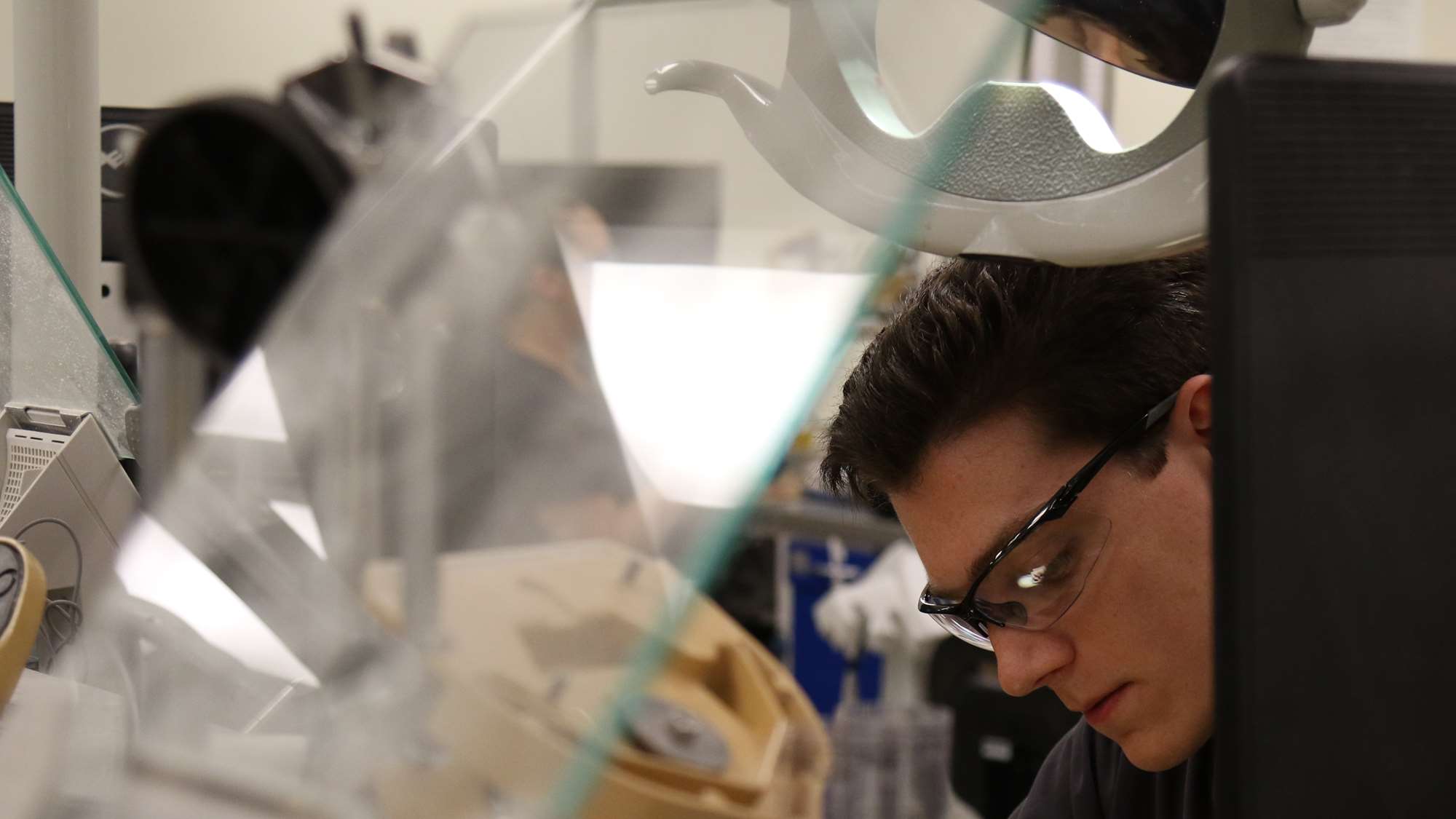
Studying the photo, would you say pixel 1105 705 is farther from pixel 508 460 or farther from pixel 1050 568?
pixel 508 460

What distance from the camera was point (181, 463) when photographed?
745 mm

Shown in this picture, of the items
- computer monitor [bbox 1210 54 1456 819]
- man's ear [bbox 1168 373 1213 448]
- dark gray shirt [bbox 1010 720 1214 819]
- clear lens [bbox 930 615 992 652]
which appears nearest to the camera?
computer monitor [bbox 1210 54 1456 819]

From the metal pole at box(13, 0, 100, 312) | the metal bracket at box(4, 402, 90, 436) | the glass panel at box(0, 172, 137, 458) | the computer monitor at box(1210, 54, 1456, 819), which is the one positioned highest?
the computer monitor at box(1210, 54, 1456, 819)

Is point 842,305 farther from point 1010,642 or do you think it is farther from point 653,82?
point 1010,642

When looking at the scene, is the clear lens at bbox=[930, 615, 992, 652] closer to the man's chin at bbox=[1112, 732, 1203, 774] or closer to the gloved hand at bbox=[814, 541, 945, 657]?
the gloved hand at bbox=[814, 541, 945, 657]

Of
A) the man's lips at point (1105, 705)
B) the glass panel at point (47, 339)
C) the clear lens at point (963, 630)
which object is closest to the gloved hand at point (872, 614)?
the clear lens at point (963, 630)

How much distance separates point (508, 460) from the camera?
0.60m

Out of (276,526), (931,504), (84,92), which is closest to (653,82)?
(276,526)

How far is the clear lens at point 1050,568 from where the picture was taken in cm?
97

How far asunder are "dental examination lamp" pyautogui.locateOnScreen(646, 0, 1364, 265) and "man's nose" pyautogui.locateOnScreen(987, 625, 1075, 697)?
0.40 metres

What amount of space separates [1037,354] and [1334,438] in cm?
47

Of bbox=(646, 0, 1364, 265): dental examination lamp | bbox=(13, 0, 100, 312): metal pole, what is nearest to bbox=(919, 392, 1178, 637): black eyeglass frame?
bbox=(646, 0, 1364, 265): dental examination lamp

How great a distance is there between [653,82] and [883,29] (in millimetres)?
151

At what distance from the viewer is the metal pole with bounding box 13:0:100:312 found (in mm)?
1350
